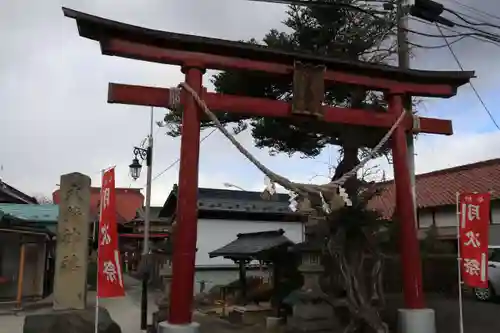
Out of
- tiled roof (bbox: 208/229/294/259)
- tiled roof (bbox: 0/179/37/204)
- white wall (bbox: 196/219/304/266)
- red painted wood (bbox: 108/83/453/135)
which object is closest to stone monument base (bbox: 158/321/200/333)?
red painted wood (bbox: 108/83/453/135)

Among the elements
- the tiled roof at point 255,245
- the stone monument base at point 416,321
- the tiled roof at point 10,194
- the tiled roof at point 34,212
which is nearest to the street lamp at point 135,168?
the tiled roof at point 255,245

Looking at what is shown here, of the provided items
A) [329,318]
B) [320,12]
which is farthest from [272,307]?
[320,12]

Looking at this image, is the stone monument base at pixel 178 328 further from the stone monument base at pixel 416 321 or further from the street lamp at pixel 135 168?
the street lamp at pixel 135 168

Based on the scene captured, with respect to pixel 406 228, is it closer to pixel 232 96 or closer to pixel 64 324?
pixel 232 96

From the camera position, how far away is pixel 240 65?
9227 millimetres

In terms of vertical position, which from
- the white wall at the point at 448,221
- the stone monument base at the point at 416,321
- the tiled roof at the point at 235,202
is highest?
the tiled roof at the point at 235,202

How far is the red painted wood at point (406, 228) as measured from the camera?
9664mm

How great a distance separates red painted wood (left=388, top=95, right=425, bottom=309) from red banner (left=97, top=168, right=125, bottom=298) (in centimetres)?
542

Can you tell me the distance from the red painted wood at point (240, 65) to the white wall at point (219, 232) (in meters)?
19.2

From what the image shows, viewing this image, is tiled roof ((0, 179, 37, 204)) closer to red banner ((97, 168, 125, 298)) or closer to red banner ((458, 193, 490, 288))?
red banner ((97, 168, 125, 298))

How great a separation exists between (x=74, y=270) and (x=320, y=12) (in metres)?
11.2

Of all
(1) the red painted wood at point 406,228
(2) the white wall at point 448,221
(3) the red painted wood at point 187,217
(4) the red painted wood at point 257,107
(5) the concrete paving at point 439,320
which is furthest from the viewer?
(2) the white wall at point 448,221

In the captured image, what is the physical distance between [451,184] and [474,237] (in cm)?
1569

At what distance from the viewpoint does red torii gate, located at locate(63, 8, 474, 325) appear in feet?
27.1
